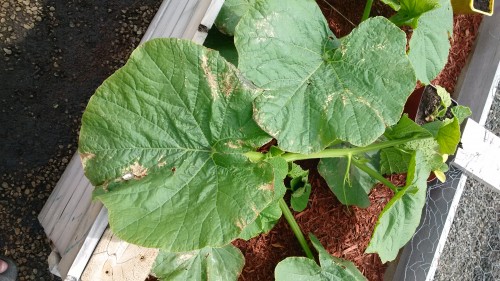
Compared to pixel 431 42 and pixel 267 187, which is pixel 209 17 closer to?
pixel 267 187

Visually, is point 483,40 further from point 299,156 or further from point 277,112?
point 277,112

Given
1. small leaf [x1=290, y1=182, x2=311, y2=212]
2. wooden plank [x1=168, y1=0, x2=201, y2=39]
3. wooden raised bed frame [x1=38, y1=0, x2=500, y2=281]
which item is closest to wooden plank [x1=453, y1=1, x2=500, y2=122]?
wooden raised bed frame [x1=38, y1=0, x2=500, y2=281]

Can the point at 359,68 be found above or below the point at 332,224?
above

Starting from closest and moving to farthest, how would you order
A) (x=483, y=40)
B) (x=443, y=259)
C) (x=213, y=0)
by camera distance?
(x=213, y=0), (x=483, y=40), (x=443, y=259)

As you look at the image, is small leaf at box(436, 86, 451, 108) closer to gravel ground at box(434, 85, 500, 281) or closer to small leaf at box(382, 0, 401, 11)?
small leaf at box(382, 0, 401, 11)

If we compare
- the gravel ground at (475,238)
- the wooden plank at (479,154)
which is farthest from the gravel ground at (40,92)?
the gravel ground at (475,238)

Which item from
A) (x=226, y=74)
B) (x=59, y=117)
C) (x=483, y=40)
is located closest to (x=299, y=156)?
(x=226, y=74)

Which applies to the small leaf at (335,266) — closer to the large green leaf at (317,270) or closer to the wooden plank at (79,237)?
the large green leaf at (317,270)

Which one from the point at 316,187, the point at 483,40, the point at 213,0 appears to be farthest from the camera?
the point at 483,40
